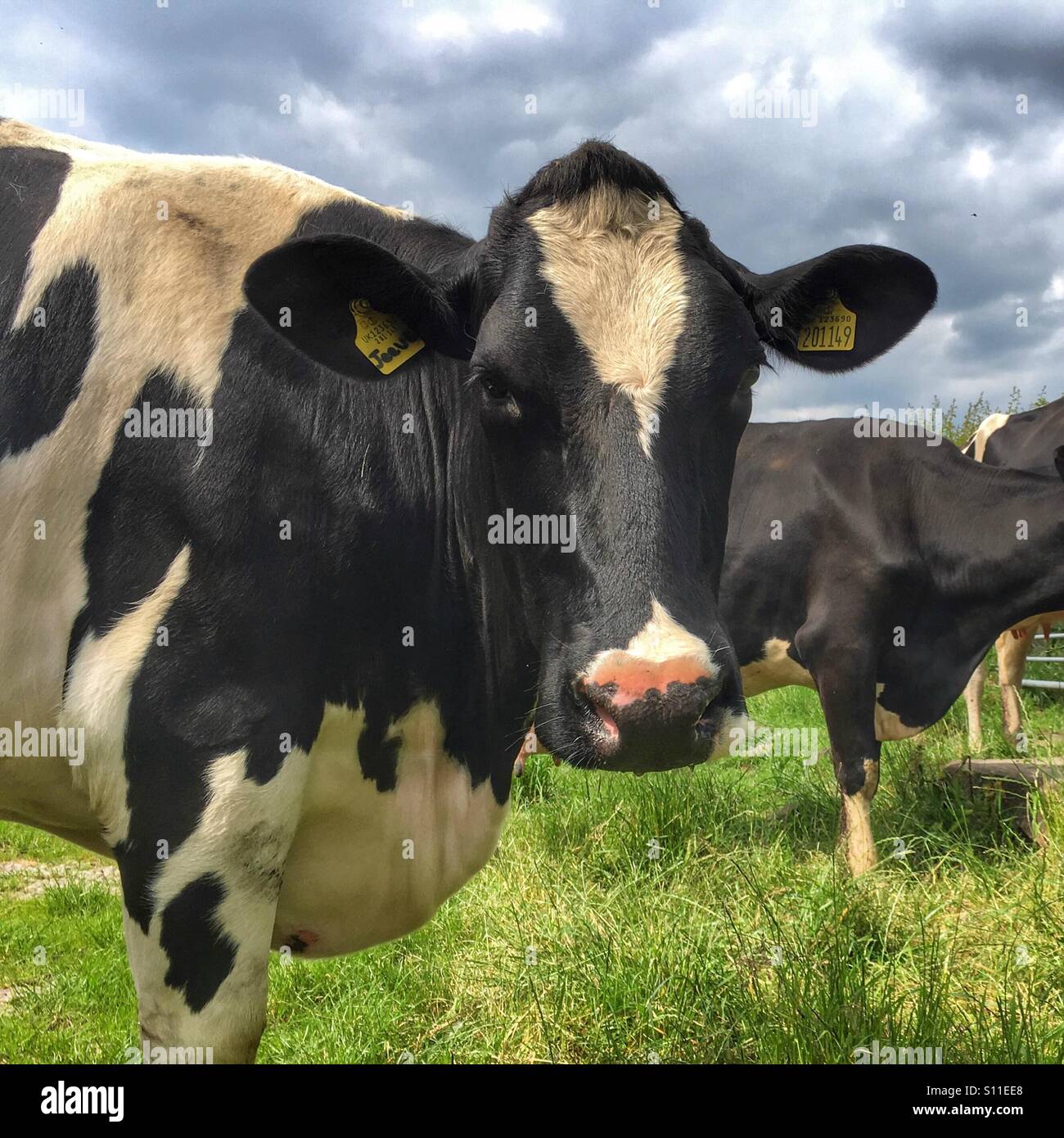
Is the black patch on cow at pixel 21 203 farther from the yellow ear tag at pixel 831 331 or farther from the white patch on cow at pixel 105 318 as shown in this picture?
the yellow ear tag at pixel 831 331

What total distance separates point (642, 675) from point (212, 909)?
1152 millimetres

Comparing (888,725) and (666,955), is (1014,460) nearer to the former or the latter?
(888,725)

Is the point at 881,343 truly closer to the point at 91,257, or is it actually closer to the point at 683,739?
the point at 683,739

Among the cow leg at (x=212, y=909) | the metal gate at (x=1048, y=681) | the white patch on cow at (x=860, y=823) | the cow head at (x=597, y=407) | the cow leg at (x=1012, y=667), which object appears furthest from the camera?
the metal gate at (x=1048, y=681)

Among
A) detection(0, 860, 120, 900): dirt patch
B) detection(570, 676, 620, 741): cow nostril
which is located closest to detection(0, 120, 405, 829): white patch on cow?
detection(570, 676, 620, 741): cow nostril

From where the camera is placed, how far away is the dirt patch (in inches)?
252

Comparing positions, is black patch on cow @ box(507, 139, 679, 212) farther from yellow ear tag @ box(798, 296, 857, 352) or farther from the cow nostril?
the cow nostril

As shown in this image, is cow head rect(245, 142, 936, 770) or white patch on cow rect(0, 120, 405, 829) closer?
cow head rect(245, 142, 936, 770)

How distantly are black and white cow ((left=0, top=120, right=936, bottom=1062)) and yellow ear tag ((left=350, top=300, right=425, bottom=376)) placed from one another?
10mm

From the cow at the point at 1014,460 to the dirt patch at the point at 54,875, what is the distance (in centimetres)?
724

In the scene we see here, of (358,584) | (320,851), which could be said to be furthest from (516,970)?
(358,584)

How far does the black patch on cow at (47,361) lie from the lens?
2408mm

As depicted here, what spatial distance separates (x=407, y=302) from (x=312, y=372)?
332 mm

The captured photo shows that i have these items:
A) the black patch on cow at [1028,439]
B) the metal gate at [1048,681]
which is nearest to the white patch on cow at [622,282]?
the black patch on cow at [1028,439]
